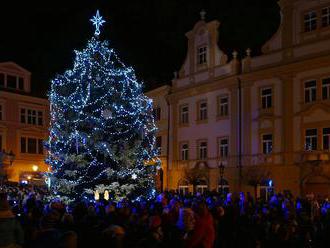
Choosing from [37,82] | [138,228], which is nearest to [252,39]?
[37,82]

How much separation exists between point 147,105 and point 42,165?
25582mm

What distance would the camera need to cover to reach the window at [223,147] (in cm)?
3644

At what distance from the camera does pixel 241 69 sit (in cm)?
3569

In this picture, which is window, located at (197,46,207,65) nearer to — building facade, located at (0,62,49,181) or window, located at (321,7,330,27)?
window, located at (321,7,330,27)

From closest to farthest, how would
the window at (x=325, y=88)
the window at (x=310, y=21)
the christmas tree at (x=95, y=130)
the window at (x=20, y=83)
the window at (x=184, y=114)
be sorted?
the christmas tree at (x=95, y=130), the window at (x=325, y=88), the window at (x=310, y=21), the window at (x=184, y=114), the window at (x=20, y=83)

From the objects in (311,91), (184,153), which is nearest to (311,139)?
(311,91)

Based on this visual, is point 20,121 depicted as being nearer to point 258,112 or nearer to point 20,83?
point 20,83

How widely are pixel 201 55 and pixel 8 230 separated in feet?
105

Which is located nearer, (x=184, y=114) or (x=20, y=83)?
(x=184, y=114)

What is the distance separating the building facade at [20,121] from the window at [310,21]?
76.7 ft

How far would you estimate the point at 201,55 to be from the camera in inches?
1526

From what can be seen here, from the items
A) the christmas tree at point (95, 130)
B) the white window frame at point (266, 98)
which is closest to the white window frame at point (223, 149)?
the white window frame at point (266, 98)

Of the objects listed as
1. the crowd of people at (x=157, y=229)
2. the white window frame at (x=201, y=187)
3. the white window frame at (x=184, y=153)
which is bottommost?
the white window frame at (x=201, y=187)

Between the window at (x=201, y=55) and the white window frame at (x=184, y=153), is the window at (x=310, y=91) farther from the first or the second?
the white window frame at (x=184, y=153)
